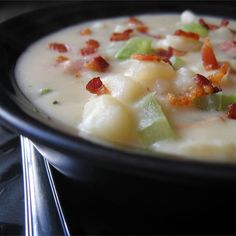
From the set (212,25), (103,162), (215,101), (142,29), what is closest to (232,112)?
(215,101)

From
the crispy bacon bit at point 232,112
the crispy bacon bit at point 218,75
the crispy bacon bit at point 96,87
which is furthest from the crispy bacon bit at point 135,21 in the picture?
the crispy bacon bit at point 232,112

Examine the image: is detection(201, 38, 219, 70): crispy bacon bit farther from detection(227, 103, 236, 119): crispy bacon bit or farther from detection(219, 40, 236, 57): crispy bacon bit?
detection(227, 103, 236, 119): crispy bacon bit

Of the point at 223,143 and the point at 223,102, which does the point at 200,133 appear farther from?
the point at 223,102

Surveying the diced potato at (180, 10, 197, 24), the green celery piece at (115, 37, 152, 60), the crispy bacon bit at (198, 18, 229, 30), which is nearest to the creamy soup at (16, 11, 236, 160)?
the green celery piece at (115, 37, 152, 60)

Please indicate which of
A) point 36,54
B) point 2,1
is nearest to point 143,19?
point 36,54

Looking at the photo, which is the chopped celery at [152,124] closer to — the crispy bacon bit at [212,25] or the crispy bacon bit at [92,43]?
the crispy bacon bit at [92,43]

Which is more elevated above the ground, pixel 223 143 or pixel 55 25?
pixel 223 143
